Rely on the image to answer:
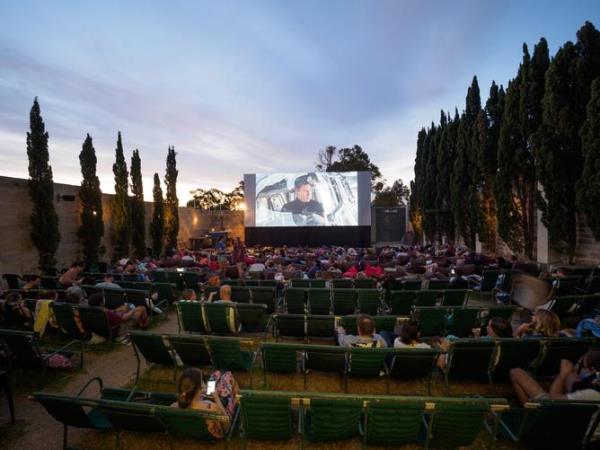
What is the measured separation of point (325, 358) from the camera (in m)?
3.21

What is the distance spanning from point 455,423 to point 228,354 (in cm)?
226

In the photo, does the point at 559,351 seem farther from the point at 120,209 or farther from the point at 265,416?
the point at 120,209

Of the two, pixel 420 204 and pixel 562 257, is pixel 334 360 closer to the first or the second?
pixel 562 257

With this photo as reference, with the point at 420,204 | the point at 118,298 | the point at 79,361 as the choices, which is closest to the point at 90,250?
the point at 118,298

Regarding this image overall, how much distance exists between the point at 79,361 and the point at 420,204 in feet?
75.2

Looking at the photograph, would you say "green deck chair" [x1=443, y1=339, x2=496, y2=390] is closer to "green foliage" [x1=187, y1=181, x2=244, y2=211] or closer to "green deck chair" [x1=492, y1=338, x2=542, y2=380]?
"green deck chair" [x1=492, y1=338, x2=542, y2=380]

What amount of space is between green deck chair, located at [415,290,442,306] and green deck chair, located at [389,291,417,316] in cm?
7

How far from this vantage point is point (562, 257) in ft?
34.4

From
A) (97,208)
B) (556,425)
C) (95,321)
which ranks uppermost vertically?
(97,208)

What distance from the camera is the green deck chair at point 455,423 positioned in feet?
6.49

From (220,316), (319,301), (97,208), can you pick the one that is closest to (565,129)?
(319,301)

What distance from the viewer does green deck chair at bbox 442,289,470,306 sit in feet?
18.4

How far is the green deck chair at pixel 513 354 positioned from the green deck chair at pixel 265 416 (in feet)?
7.46

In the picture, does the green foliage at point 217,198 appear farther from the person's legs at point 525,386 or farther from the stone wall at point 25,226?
the person's legs at point 525,386
